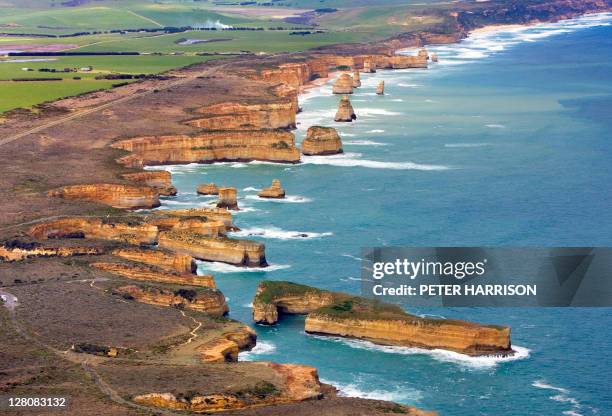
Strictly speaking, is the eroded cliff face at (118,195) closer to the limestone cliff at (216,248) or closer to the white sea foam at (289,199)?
the white sea foam at (289,199)

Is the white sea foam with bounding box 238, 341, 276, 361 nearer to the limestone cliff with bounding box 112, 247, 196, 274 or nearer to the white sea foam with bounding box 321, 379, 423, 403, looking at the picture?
the white sea foam with bounding box 321, 379, 423, 403

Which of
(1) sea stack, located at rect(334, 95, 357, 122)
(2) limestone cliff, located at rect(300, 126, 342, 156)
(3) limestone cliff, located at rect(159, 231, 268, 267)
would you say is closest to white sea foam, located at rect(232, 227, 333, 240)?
(3) limestone cliff, located at rect(159, 231, 268, 267)

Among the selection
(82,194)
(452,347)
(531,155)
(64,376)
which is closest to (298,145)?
(531,155)

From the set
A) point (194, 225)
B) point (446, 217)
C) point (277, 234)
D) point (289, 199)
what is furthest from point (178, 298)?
point (289, 199)

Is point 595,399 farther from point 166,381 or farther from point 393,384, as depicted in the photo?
point 166,381

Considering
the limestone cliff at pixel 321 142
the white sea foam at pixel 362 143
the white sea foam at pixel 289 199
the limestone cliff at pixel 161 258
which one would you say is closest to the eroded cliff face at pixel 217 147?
the limestone cliff at pixel 321 142

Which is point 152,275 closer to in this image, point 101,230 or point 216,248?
point 216,248
